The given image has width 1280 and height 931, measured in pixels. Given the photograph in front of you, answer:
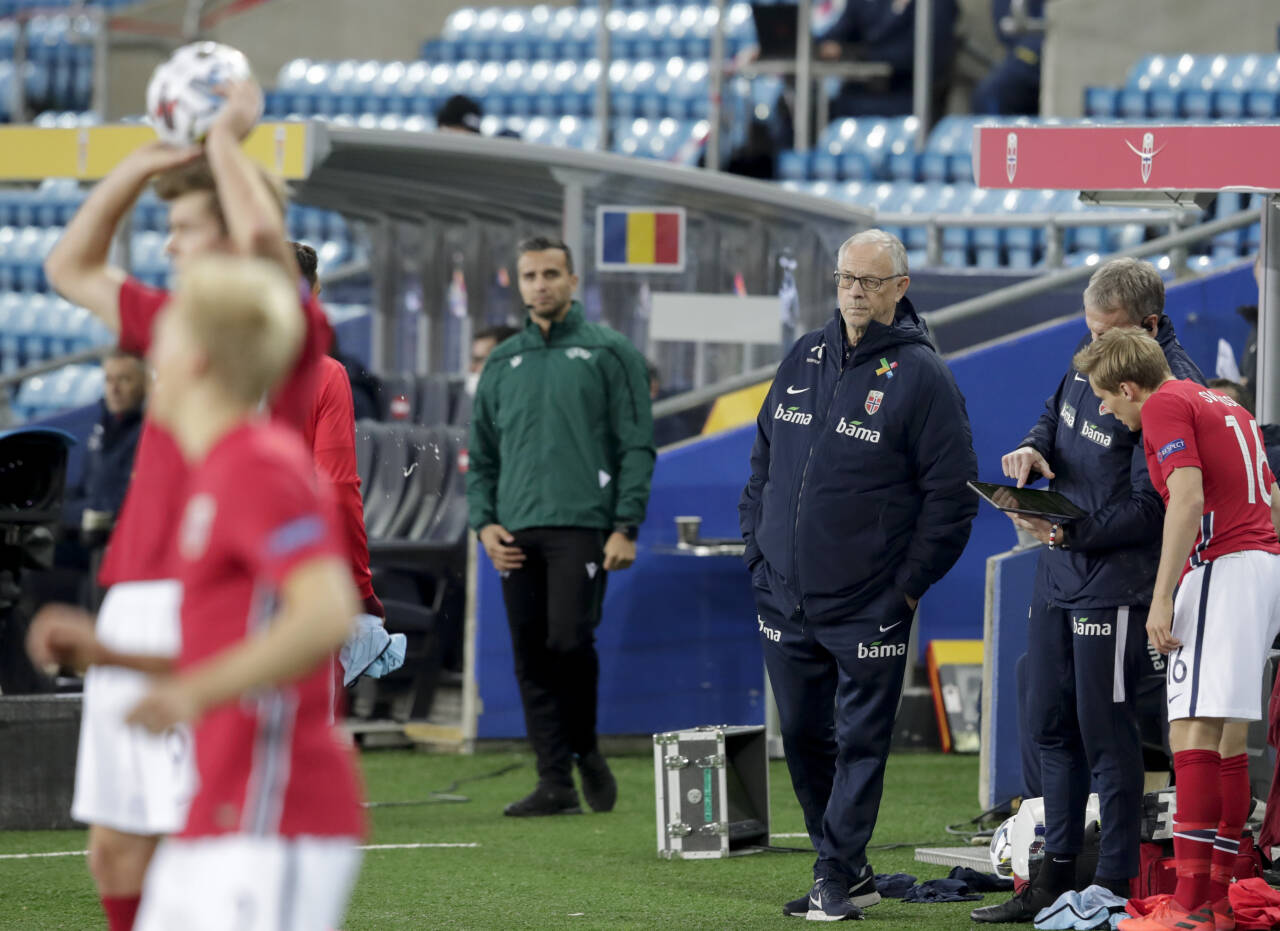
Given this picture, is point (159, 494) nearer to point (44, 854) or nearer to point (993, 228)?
point (44, 854)

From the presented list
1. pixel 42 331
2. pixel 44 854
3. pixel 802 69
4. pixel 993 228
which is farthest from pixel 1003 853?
pixel 42 331

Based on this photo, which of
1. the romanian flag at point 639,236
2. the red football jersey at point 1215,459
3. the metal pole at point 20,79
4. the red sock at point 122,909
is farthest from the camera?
the metal pole at point 20,79

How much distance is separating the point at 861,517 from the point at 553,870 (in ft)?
5.15

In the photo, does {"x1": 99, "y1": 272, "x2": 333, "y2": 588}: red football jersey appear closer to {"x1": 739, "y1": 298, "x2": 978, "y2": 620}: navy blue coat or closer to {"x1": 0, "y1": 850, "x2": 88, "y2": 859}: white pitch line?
{"x1": 739, "y1": 298, "x2": 978, "y2": 620}: navy blue coat

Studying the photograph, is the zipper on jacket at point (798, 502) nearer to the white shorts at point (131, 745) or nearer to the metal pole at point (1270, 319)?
the metal pole at point (1270, 319)

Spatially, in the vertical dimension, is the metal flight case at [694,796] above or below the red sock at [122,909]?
below

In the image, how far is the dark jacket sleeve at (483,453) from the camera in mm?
7367

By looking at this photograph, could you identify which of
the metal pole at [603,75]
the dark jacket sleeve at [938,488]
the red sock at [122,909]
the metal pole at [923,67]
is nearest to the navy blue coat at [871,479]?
the dark jacket sleeve at [938,488]

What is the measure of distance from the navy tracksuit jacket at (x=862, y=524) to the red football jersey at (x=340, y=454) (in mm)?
1116

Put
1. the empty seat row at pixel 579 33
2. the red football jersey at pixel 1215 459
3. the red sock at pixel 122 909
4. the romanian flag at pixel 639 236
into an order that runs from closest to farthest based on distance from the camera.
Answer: the red sock at pixel 122 909 < the red football jersey at pixel 1215 459 < the romanian flag at pixel 639 236 < the empty seat row at pixel 579 33

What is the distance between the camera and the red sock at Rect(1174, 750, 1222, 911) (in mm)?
4996

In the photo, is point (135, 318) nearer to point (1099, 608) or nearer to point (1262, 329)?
point (1099, 608)

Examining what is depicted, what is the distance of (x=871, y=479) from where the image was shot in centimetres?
543

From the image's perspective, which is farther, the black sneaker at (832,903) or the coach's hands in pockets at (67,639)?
the black sneaker at (832,903)
